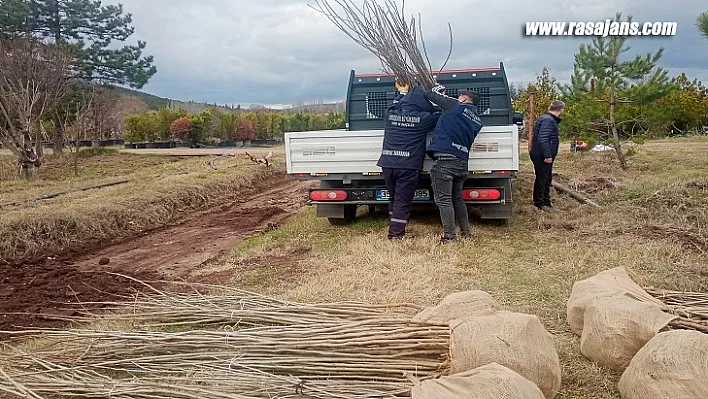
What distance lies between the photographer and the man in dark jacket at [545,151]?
8266 mm

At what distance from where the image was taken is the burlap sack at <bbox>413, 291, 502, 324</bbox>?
3191mm

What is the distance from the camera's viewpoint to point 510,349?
109 inches

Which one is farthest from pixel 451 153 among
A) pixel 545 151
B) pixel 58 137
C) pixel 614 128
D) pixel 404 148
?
pixel 58 137

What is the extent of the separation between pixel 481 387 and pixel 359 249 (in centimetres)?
408

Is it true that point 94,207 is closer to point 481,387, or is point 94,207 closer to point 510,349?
point 510,349

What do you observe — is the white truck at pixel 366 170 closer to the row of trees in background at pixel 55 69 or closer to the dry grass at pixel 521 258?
the dry grass at pixel 521 258

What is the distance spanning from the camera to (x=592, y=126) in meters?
13.0

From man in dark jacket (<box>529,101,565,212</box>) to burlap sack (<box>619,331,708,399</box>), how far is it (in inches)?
225

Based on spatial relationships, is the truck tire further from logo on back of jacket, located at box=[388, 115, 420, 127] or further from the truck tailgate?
logo on back of jacket, located at box=[388, 115, 420, 127]

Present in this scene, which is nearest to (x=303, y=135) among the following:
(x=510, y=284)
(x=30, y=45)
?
(x=510, y=284)

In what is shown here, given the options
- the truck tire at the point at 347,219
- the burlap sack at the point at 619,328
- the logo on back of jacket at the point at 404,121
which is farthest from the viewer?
the truck tire at the point at 347,219

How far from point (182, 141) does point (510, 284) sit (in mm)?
30349

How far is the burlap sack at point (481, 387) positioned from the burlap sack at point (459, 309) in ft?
2.07

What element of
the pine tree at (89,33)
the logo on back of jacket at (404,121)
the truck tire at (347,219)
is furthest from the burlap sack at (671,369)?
the pine tree at (89,33)
